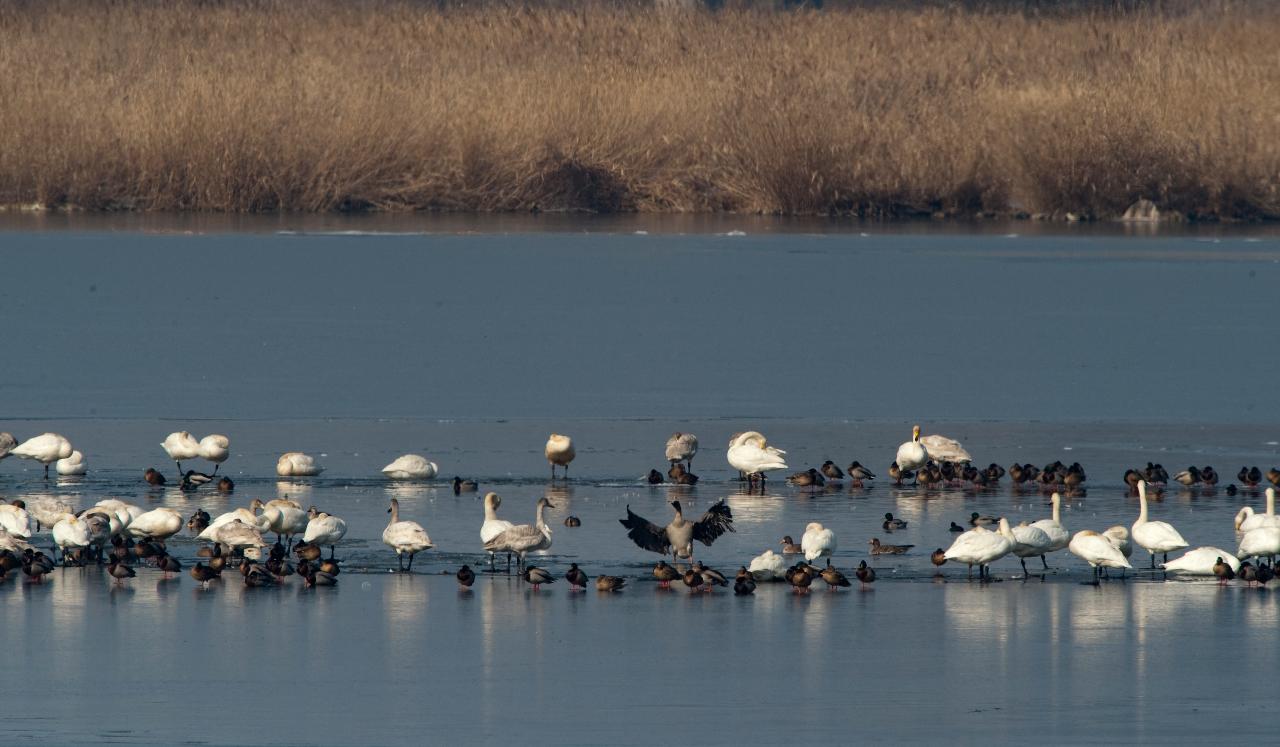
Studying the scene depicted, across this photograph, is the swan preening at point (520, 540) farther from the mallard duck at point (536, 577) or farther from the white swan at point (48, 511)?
the white swan at point (48, 511)

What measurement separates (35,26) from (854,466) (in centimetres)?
2848

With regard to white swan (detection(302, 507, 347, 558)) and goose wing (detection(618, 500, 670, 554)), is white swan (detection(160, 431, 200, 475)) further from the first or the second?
goose wing (detection(618, 500, 670, 554))

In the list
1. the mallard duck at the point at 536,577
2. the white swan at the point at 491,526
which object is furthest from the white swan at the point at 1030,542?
the white swan at the point at 491,526

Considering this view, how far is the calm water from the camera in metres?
6.73

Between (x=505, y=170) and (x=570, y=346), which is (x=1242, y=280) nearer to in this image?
(x=570, y=346)

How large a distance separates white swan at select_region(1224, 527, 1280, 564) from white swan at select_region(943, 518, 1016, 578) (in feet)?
3.01

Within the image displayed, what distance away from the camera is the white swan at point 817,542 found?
875cm

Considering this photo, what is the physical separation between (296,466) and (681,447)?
75.9 inches

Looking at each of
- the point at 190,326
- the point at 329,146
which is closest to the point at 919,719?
the point at 190,326

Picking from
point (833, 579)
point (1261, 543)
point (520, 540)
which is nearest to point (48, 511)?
point (520, 540)

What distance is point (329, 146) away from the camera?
2938 cm

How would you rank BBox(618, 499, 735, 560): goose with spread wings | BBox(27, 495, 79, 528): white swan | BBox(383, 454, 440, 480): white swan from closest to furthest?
BBox(618, 499, 735, 560): goose with spread wings < BBox(27, 495, 79, 528): white swan < BBox(383, 454, 440, 480): white swan

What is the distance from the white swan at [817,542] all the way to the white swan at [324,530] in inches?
74.1

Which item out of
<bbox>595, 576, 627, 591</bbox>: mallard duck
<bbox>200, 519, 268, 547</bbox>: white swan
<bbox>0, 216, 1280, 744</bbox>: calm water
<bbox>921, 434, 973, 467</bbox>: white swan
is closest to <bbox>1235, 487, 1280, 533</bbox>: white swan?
<bbox>0, 216, 1280, 744</bbox>: calm water
